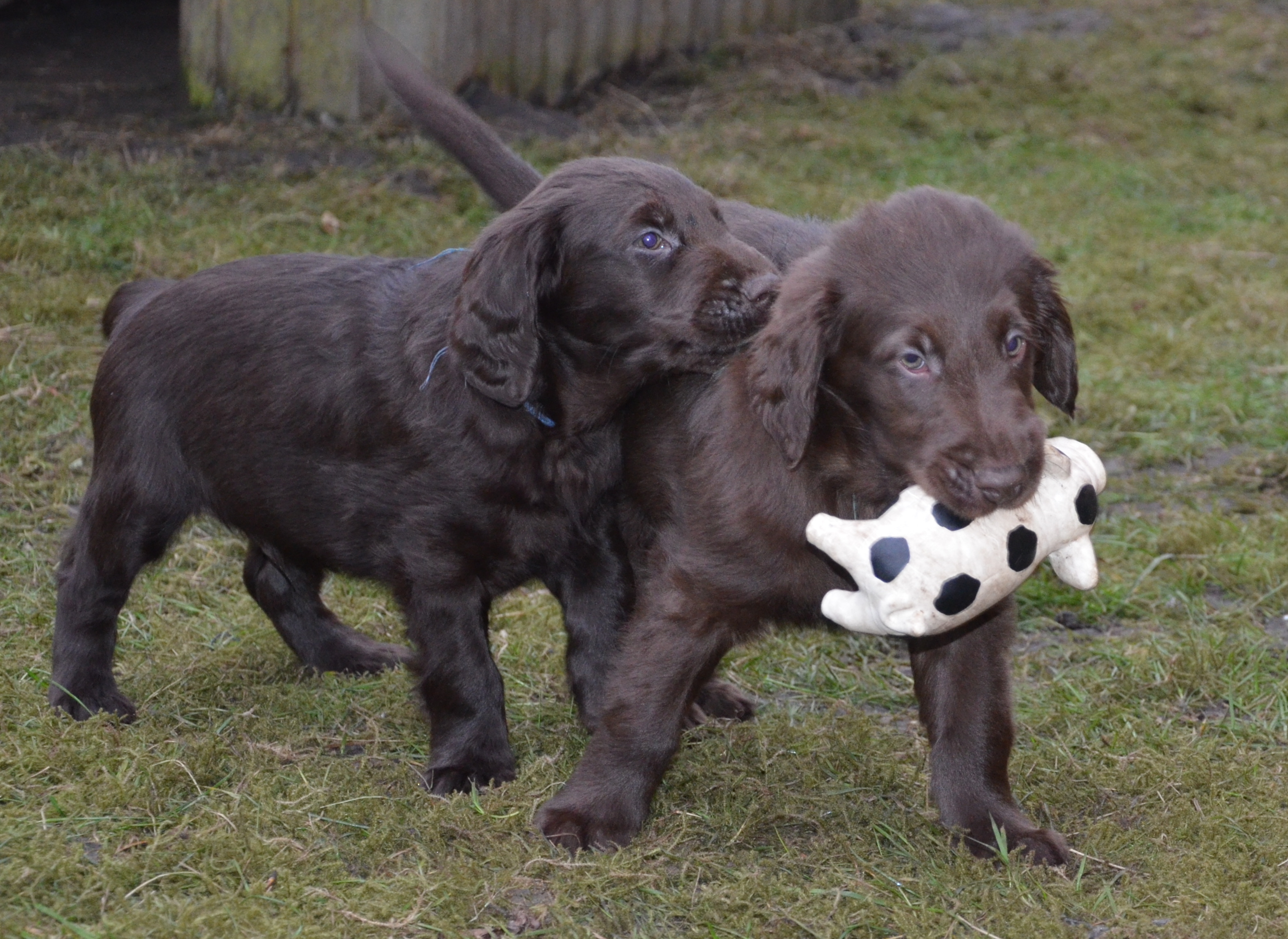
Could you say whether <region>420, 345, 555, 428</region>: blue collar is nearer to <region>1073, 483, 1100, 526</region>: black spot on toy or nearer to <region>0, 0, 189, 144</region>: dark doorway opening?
<region>1073, 483, 1100, 526</region>: black spot on toy

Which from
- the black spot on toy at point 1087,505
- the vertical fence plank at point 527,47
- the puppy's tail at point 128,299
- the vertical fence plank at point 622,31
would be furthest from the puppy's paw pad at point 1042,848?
the vertical fence plank at point 622,31

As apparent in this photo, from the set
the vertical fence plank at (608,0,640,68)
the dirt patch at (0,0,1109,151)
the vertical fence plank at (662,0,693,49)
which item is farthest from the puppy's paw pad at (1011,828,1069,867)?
the vertical fence plank at (662,0,693,49)

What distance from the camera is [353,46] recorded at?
7043 mm

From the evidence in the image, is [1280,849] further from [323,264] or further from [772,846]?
[323,264]

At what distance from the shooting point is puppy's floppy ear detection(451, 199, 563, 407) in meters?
3.12

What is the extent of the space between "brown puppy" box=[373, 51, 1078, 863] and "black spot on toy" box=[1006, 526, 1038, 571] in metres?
0.13

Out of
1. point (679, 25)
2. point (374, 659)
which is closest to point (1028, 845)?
point (374, 659)

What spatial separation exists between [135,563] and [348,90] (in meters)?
4.04

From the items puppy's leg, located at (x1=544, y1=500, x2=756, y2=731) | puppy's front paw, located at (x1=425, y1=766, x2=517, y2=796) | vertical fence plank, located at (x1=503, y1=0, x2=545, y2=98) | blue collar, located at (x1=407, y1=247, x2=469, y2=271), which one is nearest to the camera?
puppy's front paw, located at (x1=425, y1=766, x2=517, y2=796)

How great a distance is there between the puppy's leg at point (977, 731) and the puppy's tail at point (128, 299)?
2027 millimetres

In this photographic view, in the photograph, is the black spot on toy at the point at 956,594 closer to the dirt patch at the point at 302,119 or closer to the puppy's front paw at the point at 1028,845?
the puppy's front paw at the point at 1028,845

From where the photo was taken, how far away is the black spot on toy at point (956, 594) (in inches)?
101

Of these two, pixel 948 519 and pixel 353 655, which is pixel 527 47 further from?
pixel 948 519

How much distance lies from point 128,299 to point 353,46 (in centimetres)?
353
